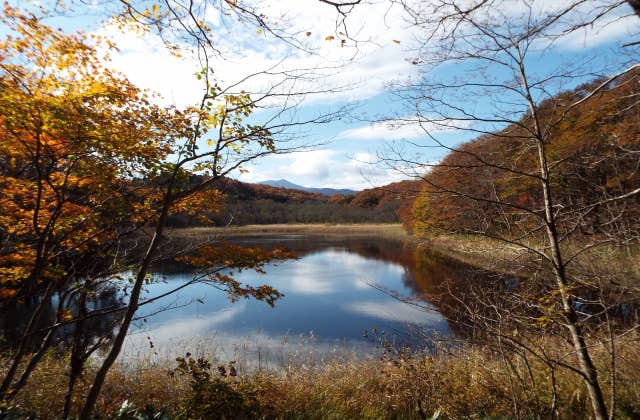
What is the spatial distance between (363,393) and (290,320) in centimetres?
707

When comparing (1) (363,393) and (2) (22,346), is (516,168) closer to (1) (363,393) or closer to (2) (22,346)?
(1) (363,393)

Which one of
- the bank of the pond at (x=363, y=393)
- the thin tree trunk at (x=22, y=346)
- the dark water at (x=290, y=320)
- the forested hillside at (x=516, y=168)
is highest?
the forested hillside at (x=516, y=168)

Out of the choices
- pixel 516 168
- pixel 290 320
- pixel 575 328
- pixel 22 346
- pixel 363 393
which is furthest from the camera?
pixel 290 320

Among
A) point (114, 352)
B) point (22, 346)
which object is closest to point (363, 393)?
point (114, 352)

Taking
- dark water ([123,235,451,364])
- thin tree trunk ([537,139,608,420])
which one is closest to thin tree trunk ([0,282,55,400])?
dark water ([123,235,451,364])

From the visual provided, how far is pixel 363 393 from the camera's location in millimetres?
5348

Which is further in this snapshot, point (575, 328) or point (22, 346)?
point (22, 346)

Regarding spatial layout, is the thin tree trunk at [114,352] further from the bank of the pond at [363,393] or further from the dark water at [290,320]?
the dark water at [290,320]

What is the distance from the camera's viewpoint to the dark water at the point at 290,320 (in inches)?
357

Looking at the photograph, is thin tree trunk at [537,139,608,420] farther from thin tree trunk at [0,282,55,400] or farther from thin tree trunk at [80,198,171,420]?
thin tree trunk at [0,282,55,400]

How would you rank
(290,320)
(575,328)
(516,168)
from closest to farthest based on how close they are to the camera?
(575,328), (516,168), (290,320)

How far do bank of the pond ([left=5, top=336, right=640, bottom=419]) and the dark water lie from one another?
98cm

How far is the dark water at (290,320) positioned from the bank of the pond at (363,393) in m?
0.98

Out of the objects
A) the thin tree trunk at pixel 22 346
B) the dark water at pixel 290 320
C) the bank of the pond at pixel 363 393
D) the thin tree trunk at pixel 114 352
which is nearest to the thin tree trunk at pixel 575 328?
the bank of the pond at pixel 363 393
